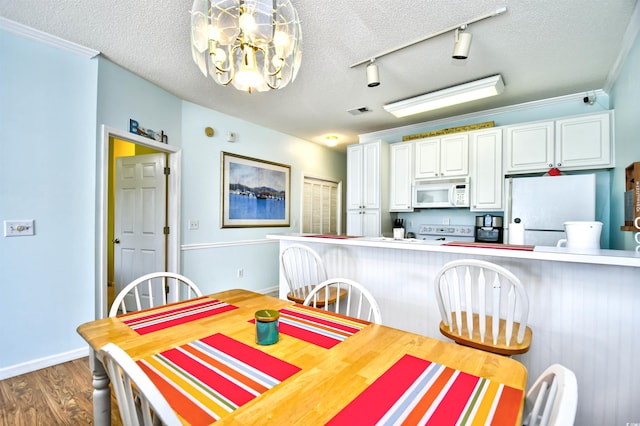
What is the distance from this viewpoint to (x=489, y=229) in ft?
11.5

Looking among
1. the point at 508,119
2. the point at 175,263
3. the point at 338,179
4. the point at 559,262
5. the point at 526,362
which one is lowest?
the point at 526,362

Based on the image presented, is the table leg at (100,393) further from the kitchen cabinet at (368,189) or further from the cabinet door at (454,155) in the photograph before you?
the cabinet door at (454,155)

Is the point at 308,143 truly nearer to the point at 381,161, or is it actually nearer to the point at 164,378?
the point at 381,161

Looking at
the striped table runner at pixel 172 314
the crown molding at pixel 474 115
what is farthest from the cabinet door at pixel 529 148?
the striped table runner at pixel 172 314

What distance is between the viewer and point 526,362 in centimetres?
168

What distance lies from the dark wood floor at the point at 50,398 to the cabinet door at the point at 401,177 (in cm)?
361

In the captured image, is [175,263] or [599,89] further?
[175,263]

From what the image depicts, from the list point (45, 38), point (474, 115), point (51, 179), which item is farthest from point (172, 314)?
point (474, 115)

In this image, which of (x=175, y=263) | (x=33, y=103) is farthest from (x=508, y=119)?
(x=33, y=103)

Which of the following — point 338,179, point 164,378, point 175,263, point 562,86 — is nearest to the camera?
point 164,378

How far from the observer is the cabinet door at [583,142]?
287cm

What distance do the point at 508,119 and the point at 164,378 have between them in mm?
4202

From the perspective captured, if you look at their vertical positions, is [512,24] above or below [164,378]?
above

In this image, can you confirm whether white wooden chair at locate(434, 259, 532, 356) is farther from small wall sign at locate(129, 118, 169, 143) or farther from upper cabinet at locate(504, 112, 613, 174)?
small wall sign at locate(129, 118, 169, 143)
